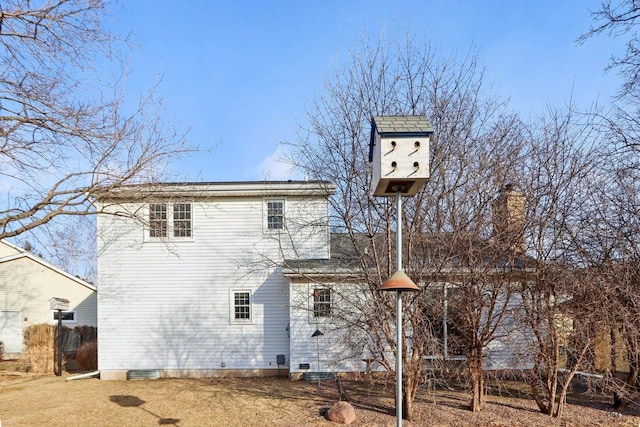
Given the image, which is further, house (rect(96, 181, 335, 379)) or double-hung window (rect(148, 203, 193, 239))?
double-hung window (rect(148, 203, 193, 239))

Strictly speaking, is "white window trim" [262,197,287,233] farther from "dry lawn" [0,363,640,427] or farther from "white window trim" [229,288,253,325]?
"dry lawn" [0,363,640,427]

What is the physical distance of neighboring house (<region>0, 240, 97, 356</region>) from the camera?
18172 millimetres

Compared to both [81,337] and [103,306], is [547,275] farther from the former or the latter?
[81,337]

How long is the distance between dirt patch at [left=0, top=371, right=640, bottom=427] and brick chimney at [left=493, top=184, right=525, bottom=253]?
3207 mm

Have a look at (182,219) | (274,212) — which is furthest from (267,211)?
(182,219)

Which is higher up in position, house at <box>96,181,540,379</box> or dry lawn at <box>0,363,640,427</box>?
house at <box>96,181,540,379</box>

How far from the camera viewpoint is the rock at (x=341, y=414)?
26.0 feet

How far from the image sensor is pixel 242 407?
Answer: 9.15 metres

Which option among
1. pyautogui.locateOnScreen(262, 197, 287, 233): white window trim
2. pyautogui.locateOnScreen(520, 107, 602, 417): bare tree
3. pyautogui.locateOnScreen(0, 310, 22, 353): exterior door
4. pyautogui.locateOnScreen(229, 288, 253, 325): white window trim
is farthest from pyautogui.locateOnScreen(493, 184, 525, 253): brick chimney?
pyautogui.locateOnScreen(0, 310, 22, 353): exterior door

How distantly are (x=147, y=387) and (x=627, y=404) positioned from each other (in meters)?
10.8

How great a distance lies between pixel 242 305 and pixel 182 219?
3.15 metres

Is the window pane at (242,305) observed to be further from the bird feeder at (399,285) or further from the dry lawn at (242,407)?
the bird feeder at (399,285)

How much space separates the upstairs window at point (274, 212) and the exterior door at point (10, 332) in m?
12.7

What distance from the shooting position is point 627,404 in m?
8.77
